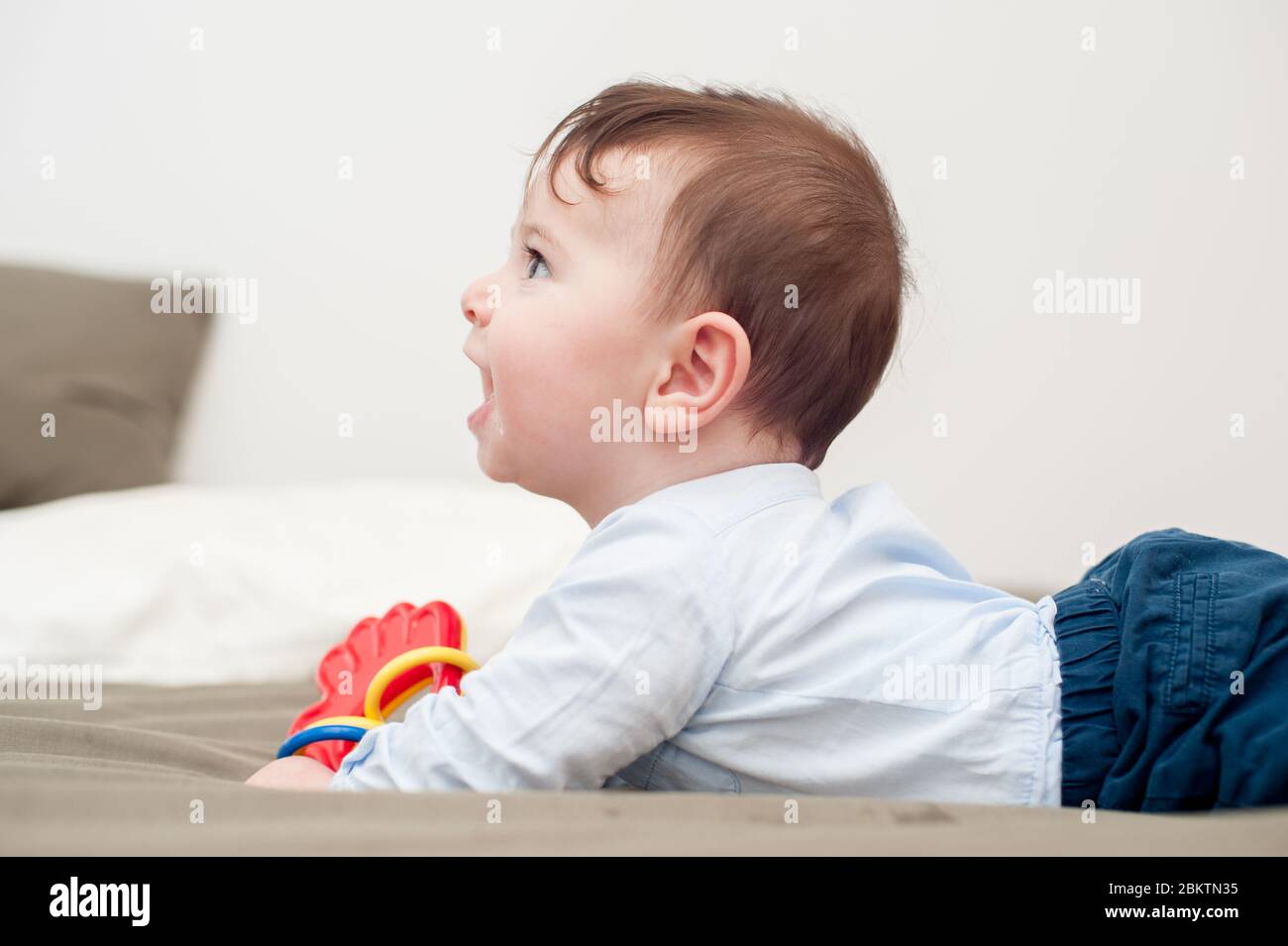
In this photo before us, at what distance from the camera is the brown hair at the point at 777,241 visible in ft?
2.88

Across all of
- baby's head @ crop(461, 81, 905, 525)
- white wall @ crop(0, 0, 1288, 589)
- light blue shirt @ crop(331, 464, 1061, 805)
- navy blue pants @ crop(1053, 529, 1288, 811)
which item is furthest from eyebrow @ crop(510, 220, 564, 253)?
white wall @ crop(0, 0, 1288, 589)

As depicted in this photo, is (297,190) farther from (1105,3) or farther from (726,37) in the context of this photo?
(1105,3)

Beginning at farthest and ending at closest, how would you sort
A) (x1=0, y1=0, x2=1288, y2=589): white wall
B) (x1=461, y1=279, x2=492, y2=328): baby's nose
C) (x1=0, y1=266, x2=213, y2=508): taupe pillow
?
(x1=0, y1=0, x2=1288, y2=589): white wall < (x1=0, y1=266, x2=213, y2=508): taupe pillow < (x1=461, y1=279, x2=492, y2=328): baby's nose

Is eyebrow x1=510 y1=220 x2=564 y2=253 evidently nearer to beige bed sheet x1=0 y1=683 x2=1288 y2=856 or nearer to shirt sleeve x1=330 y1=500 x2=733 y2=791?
shirt sleeve x1=330 y1=500 x2=733 y2=791

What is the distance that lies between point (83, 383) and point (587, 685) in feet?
4.29

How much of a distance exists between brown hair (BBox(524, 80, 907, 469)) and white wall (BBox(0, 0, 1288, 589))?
1.17m

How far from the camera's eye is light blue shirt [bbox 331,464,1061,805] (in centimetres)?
73

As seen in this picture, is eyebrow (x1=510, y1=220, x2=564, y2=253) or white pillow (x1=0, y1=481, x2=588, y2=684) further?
white pillow (x1=0, y1=481, x2=588, y2=684)

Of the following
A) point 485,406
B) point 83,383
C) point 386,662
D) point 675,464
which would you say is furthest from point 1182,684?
point 83,383

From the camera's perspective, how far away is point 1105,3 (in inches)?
81.4

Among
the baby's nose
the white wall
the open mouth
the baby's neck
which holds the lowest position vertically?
the baby's neck

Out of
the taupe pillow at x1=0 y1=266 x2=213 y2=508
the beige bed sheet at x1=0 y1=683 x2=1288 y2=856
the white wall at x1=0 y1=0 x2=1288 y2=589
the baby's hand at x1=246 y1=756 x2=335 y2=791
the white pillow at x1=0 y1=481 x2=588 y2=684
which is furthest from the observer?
the white wall at x1=0 y1=0 x2=1288 y2=589

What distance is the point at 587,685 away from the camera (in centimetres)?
73

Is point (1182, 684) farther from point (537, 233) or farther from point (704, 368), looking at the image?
point (537, 233)
